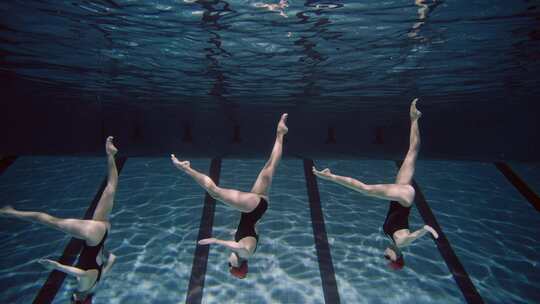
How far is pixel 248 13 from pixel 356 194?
32.4 ft

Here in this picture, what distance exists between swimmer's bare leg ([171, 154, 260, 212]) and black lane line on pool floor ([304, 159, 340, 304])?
4272mm

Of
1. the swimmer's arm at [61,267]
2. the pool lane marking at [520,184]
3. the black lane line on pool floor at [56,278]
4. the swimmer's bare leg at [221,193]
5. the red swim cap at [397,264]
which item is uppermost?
the swimmer's bare leg at [221,193]

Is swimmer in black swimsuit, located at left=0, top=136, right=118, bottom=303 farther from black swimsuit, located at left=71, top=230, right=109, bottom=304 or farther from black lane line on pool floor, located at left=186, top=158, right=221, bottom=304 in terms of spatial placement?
black lane line on pool floor, located at left=186, top=158, right=221, bottom=304

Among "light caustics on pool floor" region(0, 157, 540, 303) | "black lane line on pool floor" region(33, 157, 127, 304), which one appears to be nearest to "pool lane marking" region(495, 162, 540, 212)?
"light caustics on pool floor" region(0, 157, 540, 303)

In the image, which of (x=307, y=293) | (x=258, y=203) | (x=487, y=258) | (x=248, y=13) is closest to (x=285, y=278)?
(x=307, y=293)

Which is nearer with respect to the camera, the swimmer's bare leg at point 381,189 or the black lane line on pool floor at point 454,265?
the swimmer's bare leg at point 381,189

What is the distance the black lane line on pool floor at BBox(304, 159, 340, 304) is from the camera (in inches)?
303

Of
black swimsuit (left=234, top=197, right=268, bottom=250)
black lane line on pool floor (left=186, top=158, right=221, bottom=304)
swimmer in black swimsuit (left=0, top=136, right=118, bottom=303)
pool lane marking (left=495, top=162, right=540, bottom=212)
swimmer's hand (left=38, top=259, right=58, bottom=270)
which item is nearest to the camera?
swimmer's hand (left=38, top=259, right=58, bottom=270)

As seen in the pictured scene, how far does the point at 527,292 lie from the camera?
771 centimetres

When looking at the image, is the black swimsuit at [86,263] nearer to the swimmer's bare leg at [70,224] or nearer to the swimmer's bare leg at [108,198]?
the swimmer's bare leg at [70,224]

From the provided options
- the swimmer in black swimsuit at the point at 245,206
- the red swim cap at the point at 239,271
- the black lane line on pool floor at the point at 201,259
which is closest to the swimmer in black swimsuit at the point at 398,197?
the swimmer in black swimsuit at the point at 245,206

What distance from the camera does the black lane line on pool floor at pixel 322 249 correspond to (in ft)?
25.3

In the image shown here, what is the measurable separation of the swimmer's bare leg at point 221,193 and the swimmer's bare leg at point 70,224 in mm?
2059

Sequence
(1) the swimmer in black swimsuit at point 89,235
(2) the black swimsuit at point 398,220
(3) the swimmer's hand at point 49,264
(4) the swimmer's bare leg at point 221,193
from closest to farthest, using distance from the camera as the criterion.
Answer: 1. (3) the swimmer's hand at point 49,264
2. (4) the swimmer's bare leg at point 221,193
3. (1) the swimmer in black swimsuit at point 89,235
4. (2) the black swimsuit at point 398,220
